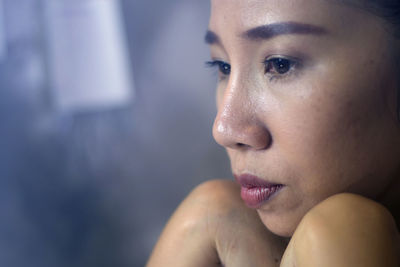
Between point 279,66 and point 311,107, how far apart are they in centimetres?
6

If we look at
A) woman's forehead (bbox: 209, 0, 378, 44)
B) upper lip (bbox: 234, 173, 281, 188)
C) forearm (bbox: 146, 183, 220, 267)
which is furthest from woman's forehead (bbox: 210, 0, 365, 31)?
forearm (bbox: 146, 183, 220, 267)

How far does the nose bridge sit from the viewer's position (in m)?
0.59

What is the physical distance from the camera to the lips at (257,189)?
2.02 ft

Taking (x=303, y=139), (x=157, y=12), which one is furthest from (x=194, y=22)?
(x=303, y=139)

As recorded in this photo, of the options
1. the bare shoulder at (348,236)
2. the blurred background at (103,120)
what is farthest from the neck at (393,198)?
the blurred background at (103,120)

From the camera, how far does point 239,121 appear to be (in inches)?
23.9

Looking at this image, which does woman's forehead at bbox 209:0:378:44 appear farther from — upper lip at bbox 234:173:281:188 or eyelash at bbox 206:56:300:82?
upper lip at bbox 234:173:281:188

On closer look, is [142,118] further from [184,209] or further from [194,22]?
[184,209]

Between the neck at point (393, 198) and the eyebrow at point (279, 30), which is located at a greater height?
the eyebrow at point (279, 30)

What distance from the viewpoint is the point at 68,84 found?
1.07 m

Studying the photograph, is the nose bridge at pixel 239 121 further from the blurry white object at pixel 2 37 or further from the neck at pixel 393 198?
the blurry white object at pixel 2 37

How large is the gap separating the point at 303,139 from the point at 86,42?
0.65 m

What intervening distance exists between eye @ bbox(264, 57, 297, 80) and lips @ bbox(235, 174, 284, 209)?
5.1 inches

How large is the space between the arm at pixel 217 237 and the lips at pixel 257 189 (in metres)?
0.08
